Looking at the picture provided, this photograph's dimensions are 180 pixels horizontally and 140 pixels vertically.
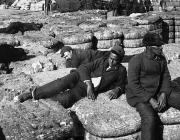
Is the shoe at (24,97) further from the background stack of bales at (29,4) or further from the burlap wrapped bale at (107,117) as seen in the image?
the background stack of bales at (29,4)

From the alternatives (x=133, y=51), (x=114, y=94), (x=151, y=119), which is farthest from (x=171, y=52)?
(x=151, y=119)

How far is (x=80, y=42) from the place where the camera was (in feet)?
26.2

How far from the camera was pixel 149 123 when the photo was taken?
13.9ft

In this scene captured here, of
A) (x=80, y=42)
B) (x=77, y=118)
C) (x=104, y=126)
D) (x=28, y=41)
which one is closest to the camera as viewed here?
(x=104, y=126)

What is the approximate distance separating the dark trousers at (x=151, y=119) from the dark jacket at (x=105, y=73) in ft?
2.20

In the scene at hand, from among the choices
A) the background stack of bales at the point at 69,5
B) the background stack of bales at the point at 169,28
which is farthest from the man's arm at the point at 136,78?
the background stack of bales at the point at 69,5

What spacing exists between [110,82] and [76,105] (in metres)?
0.63

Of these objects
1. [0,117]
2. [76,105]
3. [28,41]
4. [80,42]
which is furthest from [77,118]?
[28,41]

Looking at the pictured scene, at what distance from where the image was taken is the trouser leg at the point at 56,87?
192 inches

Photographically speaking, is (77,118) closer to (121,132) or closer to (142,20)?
(121,132)

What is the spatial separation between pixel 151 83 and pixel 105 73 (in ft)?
2.26

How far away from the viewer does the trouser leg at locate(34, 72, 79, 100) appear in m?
4.88

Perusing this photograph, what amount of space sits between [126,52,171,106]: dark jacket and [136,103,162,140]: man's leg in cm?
21

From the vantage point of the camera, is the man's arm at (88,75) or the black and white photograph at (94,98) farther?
the man's arm at (88,75)
